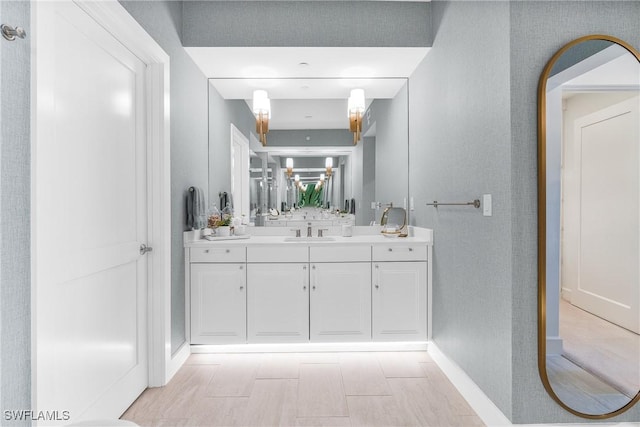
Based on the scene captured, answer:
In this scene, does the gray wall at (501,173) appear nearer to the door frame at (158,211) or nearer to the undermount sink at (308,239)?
the undermount sink at (308,239)

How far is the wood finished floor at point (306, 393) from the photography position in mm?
2070

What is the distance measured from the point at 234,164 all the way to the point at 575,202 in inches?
101

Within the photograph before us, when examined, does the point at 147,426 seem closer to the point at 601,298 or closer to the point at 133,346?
the point at 133,346

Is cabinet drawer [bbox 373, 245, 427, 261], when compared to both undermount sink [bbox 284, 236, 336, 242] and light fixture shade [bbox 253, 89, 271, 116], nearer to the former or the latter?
undermount sink [bbox 284, 236, 336, 242]

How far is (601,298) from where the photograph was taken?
1794 millimetres

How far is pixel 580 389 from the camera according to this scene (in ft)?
5.91

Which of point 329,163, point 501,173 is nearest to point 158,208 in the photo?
point 329,163

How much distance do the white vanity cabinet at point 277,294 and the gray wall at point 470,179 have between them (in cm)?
97

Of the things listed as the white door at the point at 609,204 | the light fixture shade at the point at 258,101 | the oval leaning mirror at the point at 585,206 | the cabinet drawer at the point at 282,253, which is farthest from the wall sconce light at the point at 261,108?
the white door at the point at 609,204

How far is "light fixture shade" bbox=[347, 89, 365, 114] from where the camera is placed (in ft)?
11.0

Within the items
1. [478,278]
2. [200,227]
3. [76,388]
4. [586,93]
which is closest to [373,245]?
[478,278]

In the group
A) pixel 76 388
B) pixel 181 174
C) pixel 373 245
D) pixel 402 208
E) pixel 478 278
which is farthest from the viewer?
pixel 402 208

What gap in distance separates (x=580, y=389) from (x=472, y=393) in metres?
0.55

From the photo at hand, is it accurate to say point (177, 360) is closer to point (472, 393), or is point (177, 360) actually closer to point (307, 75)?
point (472, 393)
